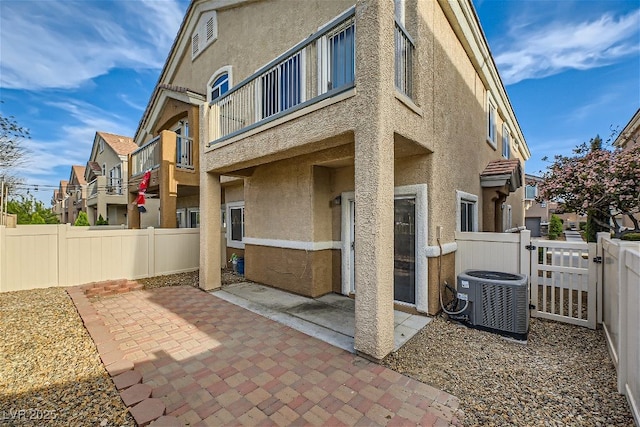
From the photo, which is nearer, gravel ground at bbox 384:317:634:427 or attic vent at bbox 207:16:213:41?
gravel ground at bbox 384:317:634:427

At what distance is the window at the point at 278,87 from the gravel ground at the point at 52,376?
549cm

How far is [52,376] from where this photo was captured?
3391 mm

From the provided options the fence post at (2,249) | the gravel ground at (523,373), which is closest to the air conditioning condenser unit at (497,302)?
the gravel ground at (523,373)

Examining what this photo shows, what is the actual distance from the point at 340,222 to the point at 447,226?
8.70ft

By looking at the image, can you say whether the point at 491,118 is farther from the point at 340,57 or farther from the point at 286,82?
the point at 286,82

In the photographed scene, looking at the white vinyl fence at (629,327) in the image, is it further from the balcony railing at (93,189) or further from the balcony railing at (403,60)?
the balcony railing at (93,189)

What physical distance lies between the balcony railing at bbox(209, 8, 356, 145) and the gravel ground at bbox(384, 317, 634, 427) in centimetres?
494

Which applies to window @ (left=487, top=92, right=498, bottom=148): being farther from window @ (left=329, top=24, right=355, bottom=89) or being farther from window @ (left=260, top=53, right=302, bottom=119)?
window @ (left=260, top=53, right=302, bottom=119)

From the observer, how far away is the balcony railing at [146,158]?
11.7 m

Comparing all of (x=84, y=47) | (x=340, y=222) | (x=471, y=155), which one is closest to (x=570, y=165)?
(x=471, y=155)

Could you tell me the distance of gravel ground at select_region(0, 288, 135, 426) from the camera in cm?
274

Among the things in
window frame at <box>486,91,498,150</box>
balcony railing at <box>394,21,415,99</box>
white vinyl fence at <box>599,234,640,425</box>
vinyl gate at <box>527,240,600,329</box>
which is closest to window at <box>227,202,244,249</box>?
balcony railing at <box>394,21,415,99</box>

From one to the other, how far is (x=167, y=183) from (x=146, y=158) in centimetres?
340

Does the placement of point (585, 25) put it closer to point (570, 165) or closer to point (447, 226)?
point (570, 165)
